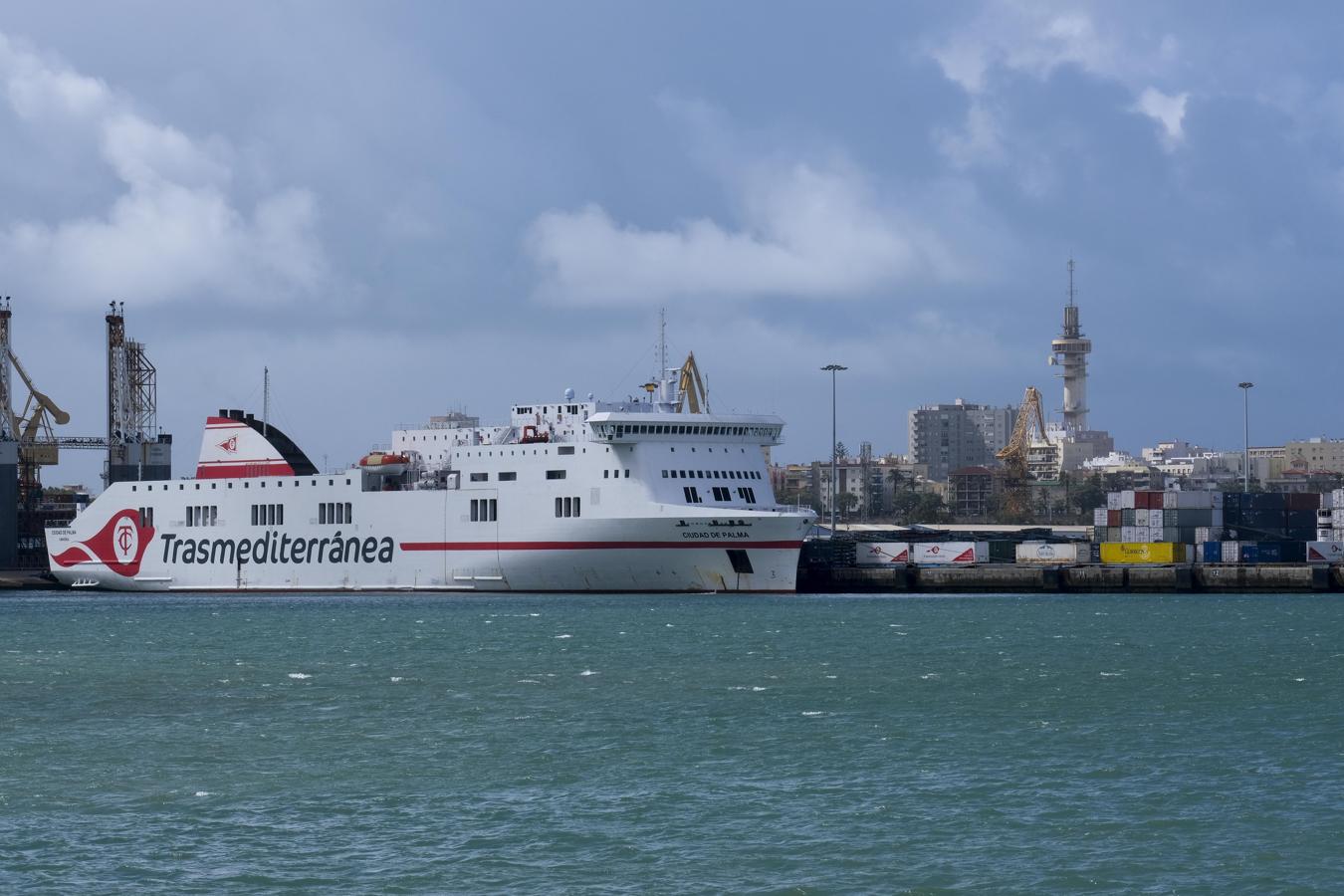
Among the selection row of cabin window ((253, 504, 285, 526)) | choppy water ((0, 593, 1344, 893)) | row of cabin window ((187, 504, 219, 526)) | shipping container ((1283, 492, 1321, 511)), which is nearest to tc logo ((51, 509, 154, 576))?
row of cabin window ((187, 504, 219, 526))

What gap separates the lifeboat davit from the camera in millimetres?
61562

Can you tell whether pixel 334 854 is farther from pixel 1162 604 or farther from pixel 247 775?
pixel 1162 604

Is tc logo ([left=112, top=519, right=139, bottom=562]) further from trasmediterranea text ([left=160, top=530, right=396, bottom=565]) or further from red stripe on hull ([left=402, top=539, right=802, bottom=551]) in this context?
red stripe on hull ([left=402, top=539, right=802, bottom=551])

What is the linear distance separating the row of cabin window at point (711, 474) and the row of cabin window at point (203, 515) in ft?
58.6

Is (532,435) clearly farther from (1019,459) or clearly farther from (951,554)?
(1019,459)

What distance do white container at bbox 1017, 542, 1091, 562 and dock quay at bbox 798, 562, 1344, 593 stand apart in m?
2.78

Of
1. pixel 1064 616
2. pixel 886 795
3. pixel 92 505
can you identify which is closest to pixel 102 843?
pixel 886 795

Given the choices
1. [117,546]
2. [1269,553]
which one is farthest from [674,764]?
[1269,553]

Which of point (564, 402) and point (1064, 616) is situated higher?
point (564, 402)

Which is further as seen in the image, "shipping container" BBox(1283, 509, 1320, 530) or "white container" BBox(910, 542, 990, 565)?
"shipping container" BBox(1283, 509, 1320, 530)

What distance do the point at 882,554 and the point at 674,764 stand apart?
46.2m

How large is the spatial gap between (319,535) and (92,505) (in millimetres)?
11305

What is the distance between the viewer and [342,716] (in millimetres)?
28422

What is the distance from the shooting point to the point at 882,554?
69250 mm
